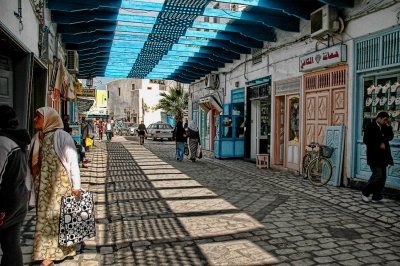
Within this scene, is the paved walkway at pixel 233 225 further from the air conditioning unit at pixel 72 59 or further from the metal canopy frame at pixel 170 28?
the air conditioning unit at pixel 72 59

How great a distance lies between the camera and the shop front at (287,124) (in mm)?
10586

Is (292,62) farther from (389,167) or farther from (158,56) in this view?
(158,56)

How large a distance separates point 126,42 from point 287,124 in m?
6.69

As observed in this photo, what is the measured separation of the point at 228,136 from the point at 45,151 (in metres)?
11.1

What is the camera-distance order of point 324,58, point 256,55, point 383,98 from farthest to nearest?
point 256,55 < point 324,58 < point 383,98

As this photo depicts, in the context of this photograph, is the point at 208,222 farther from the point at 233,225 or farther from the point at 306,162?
the point at 306,162

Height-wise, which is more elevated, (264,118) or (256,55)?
(256,55)

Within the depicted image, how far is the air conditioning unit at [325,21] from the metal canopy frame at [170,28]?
353 millimetres

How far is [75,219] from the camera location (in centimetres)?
376

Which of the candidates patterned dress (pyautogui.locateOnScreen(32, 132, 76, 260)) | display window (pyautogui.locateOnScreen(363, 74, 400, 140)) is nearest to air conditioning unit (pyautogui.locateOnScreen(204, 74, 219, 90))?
display window (pyautogui.locateOnScreen(363, 74, 400, 140))

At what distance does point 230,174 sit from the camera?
10.5m

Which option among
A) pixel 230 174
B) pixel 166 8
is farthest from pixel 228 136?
pixel 166 8

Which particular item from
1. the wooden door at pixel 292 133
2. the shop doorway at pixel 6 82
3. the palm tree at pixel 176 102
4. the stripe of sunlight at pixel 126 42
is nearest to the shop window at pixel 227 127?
the wooden door at pixel 292 133

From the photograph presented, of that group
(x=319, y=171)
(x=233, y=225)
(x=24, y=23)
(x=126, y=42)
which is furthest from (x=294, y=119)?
(x=24, y=23)
